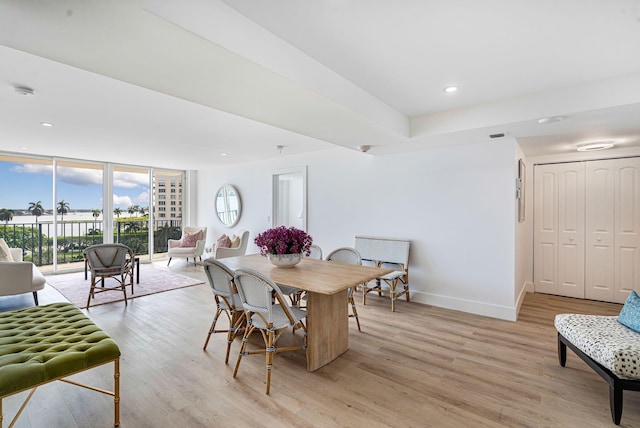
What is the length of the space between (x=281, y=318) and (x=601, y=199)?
4910 mm

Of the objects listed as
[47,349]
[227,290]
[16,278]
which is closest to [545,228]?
[227,290]

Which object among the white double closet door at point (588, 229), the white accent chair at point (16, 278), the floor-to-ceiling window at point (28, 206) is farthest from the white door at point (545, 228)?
the floor-to-ceiling window at point (28, 206)

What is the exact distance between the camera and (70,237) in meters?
6.25

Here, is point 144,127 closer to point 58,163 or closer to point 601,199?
point 58,163

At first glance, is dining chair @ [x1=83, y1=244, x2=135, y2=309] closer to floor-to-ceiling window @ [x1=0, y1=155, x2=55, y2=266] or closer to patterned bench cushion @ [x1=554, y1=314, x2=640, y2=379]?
floor-to-ceiling window @ [x1=0, y1=155, x2=55, y2=266]

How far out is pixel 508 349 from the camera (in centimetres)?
275

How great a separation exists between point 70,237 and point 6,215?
1.06 metres

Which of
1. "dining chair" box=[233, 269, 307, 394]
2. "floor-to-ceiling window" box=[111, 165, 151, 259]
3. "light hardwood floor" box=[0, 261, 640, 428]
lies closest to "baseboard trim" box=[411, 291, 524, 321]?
"light hardwood floor" box=[0, 261, 640, 428]

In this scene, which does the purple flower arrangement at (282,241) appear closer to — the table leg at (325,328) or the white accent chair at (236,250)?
the table leg at (325,328)

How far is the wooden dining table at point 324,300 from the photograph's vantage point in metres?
2.29

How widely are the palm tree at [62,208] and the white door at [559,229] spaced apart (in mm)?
8910

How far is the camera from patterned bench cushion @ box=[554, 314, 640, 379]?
5.84 ft

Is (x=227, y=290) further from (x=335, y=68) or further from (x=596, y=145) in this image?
(x=596, y=145)

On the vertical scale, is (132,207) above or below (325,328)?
above
